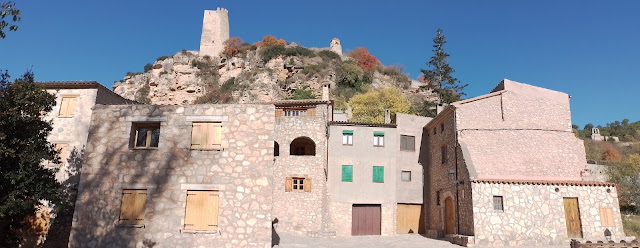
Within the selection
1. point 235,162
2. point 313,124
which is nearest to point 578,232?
point 313,124

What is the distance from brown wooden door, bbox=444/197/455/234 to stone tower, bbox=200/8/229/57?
52.7 m

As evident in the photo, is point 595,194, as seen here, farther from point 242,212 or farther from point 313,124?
point 242,212

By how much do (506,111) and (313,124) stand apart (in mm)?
11573

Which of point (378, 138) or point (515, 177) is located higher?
point (378, 138)

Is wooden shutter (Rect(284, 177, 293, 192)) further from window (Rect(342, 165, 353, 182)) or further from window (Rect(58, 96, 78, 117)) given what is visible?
window (Rect(58, 96, 78, 117))

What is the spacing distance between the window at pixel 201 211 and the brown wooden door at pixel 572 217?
17.4 m

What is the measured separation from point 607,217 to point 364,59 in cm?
4881

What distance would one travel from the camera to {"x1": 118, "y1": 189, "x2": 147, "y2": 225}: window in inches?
531

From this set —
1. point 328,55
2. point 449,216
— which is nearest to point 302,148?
point 449,216

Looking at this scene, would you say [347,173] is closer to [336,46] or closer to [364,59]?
[364,59]

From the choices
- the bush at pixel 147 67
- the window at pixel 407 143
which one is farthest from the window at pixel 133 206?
the bush at pixel 147 67

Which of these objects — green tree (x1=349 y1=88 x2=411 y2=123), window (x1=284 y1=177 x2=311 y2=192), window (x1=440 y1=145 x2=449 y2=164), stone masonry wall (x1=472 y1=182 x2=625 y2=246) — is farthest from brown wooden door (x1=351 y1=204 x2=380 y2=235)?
green tree (x1=349 y1=88 x2=411 y2=123)

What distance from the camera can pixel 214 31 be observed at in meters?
70.2

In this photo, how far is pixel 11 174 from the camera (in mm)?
13023
